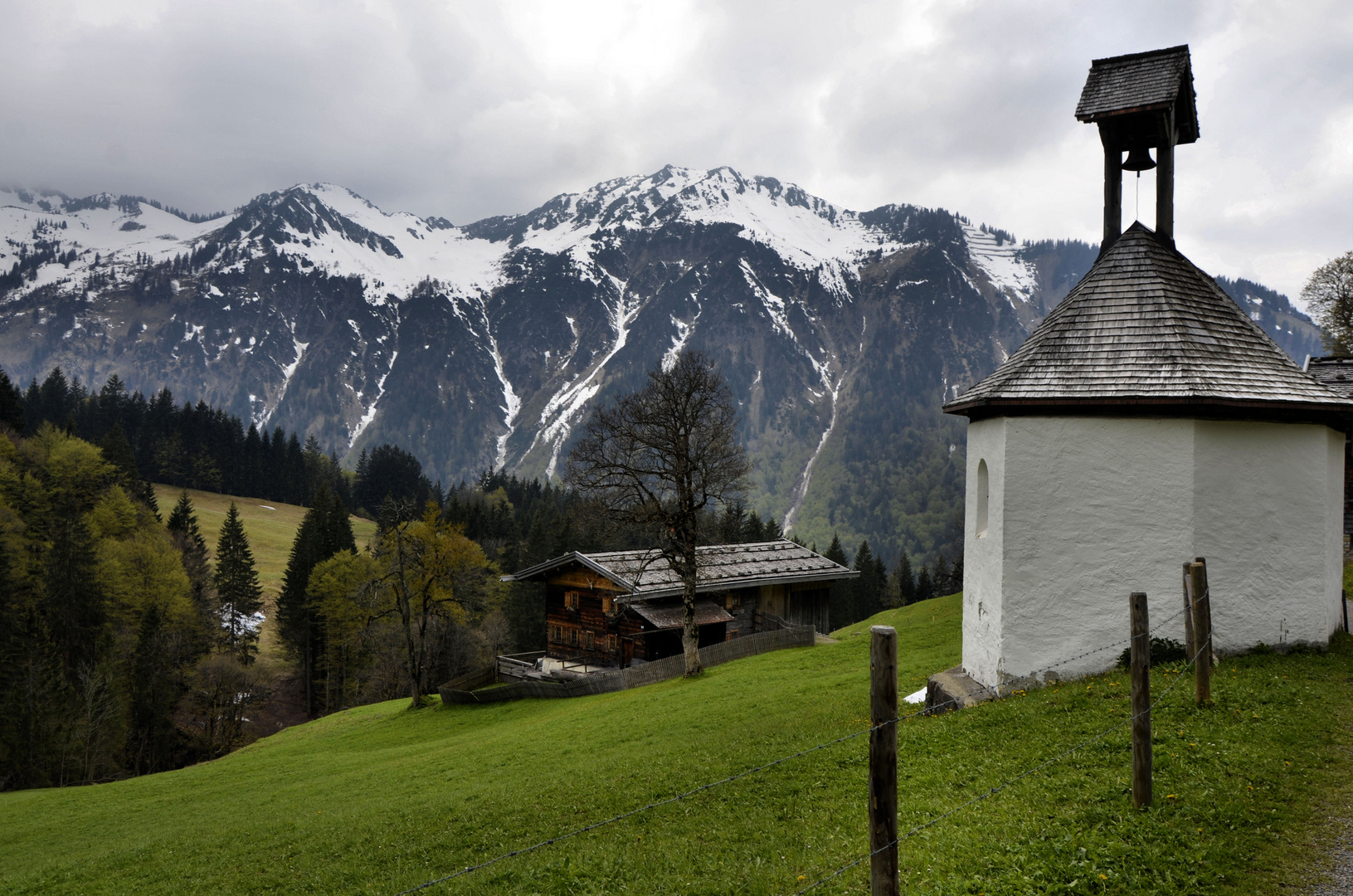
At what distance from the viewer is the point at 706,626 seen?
38.1 meters

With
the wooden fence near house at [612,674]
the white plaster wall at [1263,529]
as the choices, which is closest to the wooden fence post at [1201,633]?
the white plaster wall at [1263,529]

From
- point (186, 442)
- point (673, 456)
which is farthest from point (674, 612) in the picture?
point (186, 442)

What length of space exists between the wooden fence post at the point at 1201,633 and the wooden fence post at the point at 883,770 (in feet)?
20.5

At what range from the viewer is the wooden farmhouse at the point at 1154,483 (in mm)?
12992

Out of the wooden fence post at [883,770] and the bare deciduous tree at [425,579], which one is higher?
the wooden fence post at [883,770]

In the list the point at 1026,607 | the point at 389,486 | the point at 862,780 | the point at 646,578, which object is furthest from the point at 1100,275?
the point at 389,486

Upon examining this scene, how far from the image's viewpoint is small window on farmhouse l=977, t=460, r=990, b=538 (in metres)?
15.5

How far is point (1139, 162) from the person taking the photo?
1692 cm

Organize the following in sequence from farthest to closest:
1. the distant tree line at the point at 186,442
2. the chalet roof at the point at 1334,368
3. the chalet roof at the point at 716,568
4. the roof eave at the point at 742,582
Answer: the distant tree line at the point at 186,442
the chalet roof at the point at 716,568
the roof eave at the point at 742,582
the chalet roof at the point at 1334,368

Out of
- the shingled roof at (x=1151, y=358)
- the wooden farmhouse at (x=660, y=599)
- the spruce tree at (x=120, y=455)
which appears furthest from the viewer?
the spruce tree at (x=120, y=455)

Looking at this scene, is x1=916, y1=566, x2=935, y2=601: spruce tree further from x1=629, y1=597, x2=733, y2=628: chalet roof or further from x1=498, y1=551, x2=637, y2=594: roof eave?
x1=498, y1=551, x2=637, y2=594: roof eave

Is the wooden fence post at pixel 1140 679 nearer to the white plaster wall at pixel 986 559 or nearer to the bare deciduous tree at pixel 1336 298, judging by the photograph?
the white plaster wall at pixel 986 559

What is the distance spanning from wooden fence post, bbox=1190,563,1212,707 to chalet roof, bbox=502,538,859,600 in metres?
24.1

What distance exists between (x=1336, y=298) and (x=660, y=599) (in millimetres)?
42828
